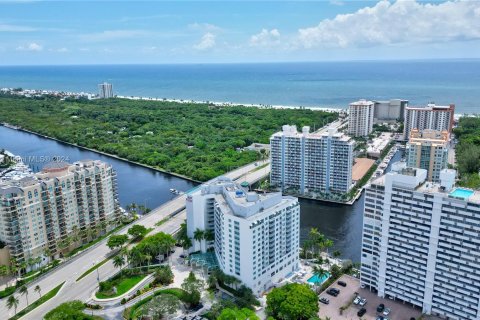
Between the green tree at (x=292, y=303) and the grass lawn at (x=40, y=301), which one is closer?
the green tree at (x=292, y=303)

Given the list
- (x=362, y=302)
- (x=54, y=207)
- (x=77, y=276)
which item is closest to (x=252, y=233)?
(x=362, y=302)

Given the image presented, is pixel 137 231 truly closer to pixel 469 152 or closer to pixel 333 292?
pixel 333 292

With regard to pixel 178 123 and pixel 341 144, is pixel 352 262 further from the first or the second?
pixel 178 123

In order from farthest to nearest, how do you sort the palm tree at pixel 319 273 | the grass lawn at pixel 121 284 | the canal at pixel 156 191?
1. the canal at pixel 156 191
2. the palm tree at pixel 319 273
3. the grass lawn at pixel 121 284

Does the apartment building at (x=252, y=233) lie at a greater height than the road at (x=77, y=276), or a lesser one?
greater

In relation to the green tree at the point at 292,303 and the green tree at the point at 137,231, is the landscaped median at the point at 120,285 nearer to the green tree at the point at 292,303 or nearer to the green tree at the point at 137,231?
the green tree at the point at 137,231

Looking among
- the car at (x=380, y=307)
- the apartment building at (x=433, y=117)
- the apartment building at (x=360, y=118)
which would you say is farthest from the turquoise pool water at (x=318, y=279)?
the apartment building at (x=360, y=118)

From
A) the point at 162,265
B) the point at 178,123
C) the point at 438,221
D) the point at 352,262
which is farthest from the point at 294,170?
the point at 178,123
